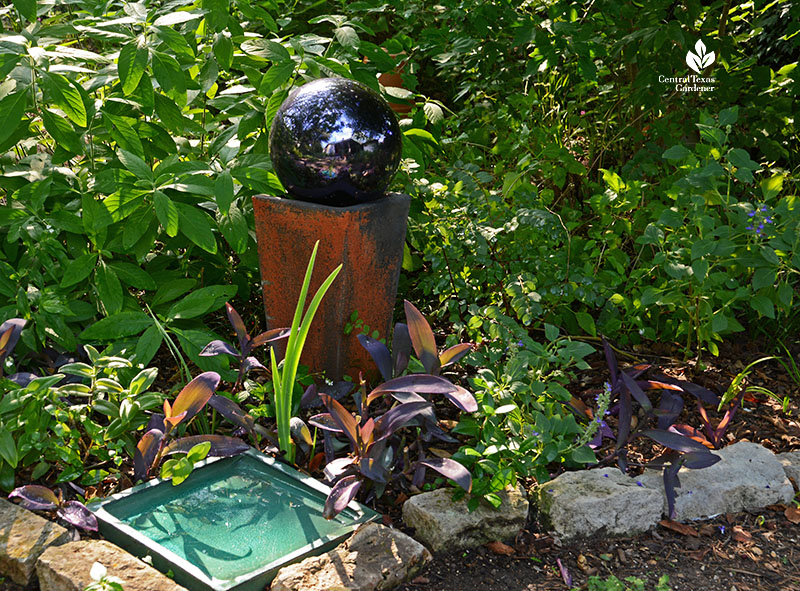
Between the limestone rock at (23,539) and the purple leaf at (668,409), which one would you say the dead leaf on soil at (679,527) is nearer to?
the purple leaf at (668,409)

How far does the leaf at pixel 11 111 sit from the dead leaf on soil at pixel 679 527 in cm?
255

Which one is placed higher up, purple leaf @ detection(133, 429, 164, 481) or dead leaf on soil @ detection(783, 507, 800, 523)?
purple leaf @ detection(133, 429, 164, 481)

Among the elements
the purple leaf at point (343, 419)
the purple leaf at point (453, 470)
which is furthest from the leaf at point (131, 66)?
the purple leaf at point (453, 470)

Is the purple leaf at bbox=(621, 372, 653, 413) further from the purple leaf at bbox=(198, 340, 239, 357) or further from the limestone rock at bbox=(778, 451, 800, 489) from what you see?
the purple leaf at bbox=(198, 340, 239, 357)

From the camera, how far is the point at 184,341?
10.1ft

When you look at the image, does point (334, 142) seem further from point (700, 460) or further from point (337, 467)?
point (700, 460)

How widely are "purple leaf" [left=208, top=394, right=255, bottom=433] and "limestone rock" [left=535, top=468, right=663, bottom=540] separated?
101 cm

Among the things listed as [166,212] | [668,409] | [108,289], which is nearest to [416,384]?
[668,409]

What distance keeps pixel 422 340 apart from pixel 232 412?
71cm

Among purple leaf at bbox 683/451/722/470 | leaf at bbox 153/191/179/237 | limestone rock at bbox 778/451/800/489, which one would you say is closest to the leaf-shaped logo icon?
limestone rock at bbox 778/451/800/489

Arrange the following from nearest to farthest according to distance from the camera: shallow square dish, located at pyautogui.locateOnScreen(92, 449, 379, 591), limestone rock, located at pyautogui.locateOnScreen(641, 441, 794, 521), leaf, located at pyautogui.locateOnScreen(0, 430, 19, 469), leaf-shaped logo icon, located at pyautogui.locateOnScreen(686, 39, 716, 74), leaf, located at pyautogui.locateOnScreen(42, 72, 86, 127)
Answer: shallow square dish, located at pyautogui.locateOnScreen(92, 449, 379, 591), leaf, located at pyautogui.locateOnScreen(0, 430, 19, 469), limestone rock, located at pyautogui.locateOnScreen(641, 441, 794, 521), leaf, located at pyautogui.locateOnScreen(42, 72, 86, 127), leaf-shaped logo icon, located at pyautogui.locateOnScreen(686, 39, 716, 74)

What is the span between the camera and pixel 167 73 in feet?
9.53

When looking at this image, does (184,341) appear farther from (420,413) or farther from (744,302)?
(744,302)

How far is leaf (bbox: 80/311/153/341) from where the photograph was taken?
3025 mm
